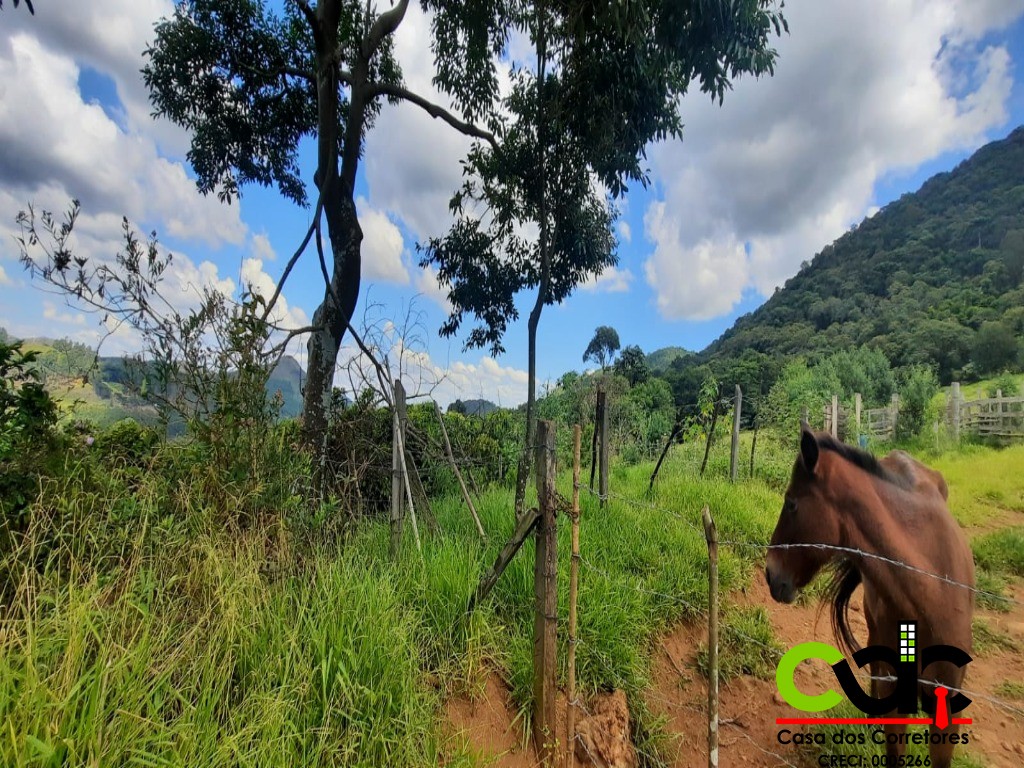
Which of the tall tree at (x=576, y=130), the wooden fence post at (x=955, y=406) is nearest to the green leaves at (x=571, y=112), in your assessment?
the tall tree at (x=576, y=130)

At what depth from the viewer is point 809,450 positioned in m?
1.97

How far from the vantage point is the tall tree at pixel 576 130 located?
3348 mm

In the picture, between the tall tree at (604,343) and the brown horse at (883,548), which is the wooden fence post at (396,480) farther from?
the tall tree at (604,343)

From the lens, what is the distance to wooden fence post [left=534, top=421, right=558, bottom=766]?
2035mm

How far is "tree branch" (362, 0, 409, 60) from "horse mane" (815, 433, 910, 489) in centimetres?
549

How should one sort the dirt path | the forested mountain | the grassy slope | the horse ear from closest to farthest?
the grassy slope, the horse ear, the dirt path, the forested mountain

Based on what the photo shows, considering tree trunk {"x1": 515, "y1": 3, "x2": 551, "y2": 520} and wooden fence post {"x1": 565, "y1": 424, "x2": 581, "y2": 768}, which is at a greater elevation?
tree trunk {"x1": 515, "y1": 3, "x2": 551, "y2": 520}

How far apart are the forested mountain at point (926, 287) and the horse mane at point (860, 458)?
3407cm

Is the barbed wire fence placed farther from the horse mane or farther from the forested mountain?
the forested mountain

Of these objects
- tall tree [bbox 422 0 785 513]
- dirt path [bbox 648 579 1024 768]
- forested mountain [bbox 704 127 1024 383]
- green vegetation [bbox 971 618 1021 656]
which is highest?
forested mountain [bbox 704 127 1024 383]

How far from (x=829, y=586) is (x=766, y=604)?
5.79 feet

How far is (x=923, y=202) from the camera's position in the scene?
48.5 meters

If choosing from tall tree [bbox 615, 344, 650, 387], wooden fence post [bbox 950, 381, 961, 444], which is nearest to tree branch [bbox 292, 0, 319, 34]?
wooden fence post [bbox 950, 381, 961, 444]

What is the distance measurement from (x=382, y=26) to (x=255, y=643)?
5.71m
